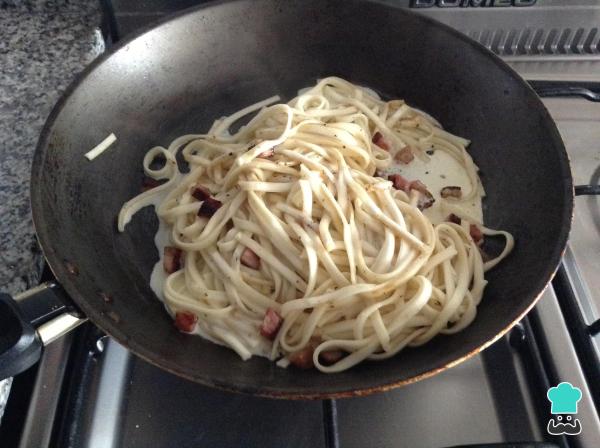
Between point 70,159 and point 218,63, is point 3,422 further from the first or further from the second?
point 218,63

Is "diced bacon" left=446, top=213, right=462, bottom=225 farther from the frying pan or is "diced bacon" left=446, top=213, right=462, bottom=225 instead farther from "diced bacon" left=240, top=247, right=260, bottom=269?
"diced bacon" left=240, top=247, right=260, bottom=269

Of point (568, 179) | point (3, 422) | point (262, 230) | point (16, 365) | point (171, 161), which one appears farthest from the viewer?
point (171, 161)

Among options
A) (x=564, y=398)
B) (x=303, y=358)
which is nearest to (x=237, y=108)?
(x=303, y=358)

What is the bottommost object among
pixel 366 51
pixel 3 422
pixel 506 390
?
pixel 506 390

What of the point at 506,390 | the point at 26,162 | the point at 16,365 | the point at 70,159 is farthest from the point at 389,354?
the point at 26,162

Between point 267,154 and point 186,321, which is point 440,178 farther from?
point 186,321

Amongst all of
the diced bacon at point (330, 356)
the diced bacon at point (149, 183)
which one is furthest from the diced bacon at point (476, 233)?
the diced bacon at point (149, 183)
